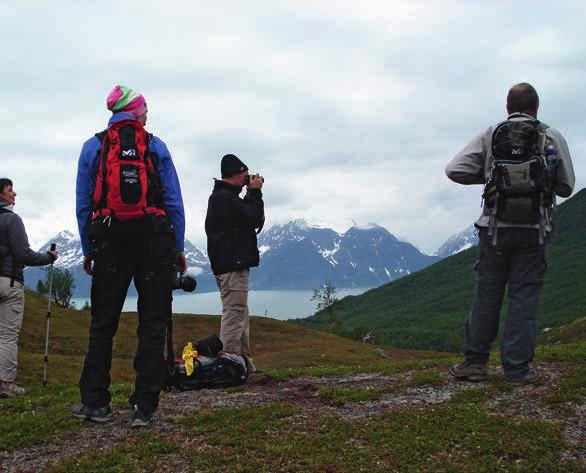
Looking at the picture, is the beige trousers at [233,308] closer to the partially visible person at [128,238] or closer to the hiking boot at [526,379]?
the partially visible person at [128,238]

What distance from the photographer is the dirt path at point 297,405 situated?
716 cm

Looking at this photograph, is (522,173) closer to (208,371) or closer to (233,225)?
(233,225)

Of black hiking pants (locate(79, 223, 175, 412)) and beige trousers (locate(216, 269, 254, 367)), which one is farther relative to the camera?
beige trousers (locate(216, 269, 254, 367))

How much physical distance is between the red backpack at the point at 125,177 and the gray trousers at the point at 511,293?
18.8ft

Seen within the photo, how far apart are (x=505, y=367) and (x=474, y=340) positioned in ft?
2.25

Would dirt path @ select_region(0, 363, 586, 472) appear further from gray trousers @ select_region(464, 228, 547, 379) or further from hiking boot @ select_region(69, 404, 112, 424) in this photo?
gray trousers @ select_region(464, 228, 547, 379)

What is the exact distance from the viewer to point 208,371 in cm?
1060

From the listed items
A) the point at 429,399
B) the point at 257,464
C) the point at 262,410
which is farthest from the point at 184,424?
the point at 429,399

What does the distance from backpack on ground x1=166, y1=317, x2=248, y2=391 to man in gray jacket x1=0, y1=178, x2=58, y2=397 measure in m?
4.19

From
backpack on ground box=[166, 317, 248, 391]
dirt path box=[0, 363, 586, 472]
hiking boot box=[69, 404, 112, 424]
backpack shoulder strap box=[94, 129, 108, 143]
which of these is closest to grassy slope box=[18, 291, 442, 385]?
backpack on ground box=[166, 317, 248, 391]

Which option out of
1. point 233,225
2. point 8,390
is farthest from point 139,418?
point 8,390

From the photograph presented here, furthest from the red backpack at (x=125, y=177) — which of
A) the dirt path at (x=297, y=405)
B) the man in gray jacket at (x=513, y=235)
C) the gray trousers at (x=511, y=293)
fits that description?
the gray trousers at (x=511, y=293)

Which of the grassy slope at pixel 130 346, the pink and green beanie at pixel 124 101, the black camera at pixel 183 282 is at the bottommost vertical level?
the grassy slope at pixel 130 346

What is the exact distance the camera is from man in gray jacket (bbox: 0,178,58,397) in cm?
1185
